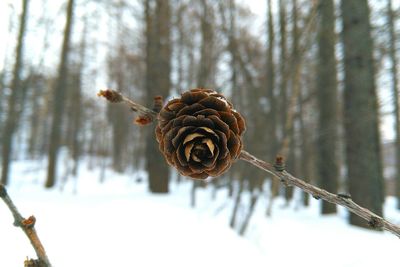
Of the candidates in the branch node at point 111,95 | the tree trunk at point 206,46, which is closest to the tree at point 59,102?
the tree trunk at point 206,46

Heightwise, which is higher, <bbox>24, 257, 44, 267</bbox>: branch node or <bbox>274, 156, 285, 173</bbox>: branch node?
<bbox>274, 156, 285, 173</bbox>: branch node

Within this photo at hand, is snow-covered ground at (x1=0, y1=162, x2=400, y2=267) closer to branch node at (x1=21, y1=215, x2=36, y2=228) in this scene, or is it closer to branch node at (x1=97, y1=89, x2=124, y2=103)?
branch node at (x1=21, y1=215, x2=36, y2=228)

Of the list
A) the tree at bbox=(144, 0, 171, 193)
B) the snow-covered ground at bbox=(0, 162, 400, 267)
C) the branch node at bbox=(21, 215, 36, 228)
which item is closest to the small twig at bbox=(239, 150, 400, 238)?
the branch node at bbox=(21, 215, 36, 228)

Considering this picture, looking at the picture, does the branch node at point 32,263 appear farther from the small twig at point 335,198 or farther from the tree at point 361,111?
the tree at point 361,111

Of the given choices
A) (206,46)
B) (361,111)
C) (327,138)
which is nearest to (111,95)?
(361,111)

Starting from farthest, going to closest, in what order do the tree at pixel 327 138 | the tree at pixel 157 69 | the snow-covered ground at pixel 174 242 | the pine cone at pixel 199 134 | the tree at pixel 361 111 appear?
the tree at pixel 157 69
the tree at pixel 327 138
the tree at pixel 361 111
the snow-covered ground at pixel 174 242
the pine cone at pixel 199 134

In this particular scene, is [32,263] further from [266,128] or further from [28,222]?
[266,128]
